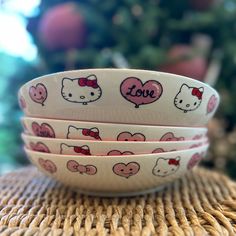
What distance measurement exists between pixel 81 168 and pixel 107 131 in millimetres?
60

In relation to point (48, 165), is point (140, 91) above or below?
above

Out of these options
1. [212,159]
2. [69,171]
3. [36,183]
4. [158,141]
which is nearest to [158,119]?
[158,141]

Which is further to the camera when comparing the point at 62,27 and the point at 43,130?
the point at 62,27

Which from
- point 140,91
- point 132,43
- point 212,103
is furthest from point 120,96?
point 132,43

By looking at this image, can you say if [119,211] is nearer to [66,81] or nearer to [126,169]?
[126,169]

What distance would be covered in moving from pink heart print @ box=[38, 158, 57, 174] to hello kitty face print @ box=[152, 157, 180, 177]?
0.14 meters

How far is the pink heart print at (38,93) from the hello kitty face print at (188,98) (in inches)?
6.5

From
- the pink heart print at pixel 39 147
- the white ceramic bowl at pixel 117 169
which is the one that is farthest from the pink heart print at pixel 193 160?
the pink heart print at pixel 39 147

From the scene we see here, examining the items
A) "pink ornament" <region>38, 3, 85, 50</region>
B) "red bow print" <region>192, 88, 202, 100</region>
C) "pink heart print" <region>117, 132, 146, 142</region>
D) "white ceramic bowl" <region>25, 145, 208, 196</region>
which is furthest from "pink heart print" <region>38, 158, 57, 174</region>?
"pink ornament" <region>38, 3, 85, 50</region>

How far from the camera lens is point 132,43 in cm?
95

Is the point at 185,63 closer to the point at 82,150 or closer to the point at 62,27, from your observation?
the point at 62,27

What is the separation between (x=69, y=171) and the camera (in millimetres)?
367

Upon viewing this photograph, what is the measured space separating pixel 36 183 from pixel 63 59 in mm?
619

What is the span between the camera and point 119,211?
35 cm
